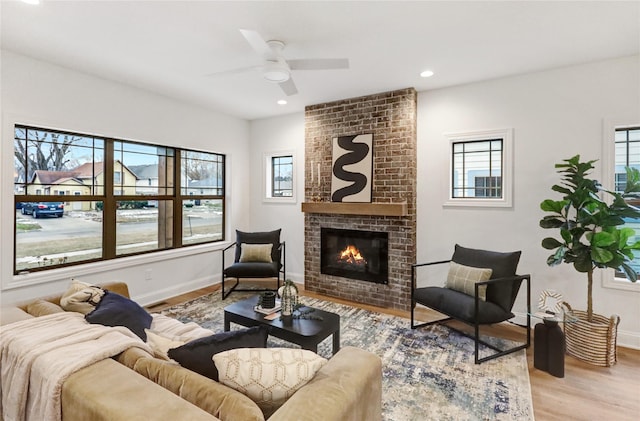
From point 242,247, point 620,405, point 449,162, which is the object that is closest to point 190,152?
point 242,247

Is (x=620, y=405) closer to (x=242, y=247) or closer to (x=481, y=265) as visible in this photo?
(x=481, y=265)

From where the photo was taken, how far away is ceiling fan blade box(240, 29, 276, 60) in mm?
2123

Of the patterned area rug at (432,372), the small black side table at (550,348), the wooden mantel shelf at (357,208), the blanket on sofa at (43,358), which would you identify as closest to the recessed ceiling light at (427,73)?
the wooden mantel shelf at (357,208)

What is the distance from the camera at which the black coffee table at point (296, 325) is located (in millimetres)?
2332

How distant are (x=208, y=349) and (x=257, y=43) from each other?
6.79 ft

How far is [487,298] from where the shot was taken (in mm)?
2992

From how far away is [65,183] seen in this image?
348 cm

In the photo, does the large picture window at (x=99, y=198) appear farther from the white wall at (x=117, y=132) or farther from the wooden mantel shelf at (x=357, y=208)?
the wooden mantel shelf at (x=357, y=208)

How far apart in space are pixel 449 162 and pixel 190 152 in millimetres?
3807

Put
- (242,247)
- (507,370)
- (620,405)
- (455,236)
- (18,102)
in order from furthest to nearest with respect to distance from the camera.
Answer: (242,247) < (455,236) < (18,102) < (507,370) < (620,405)

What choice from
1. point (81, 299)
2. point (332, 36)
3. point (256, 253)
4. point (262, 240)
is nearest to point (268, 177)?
point (262, 240)

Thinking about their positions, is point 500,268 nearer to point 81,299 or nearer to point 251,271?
point 251,271

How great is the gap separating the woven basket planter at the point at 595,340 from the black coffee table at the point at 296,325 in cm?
199

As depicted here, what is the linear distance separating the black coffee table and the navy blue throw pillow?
723 mm
